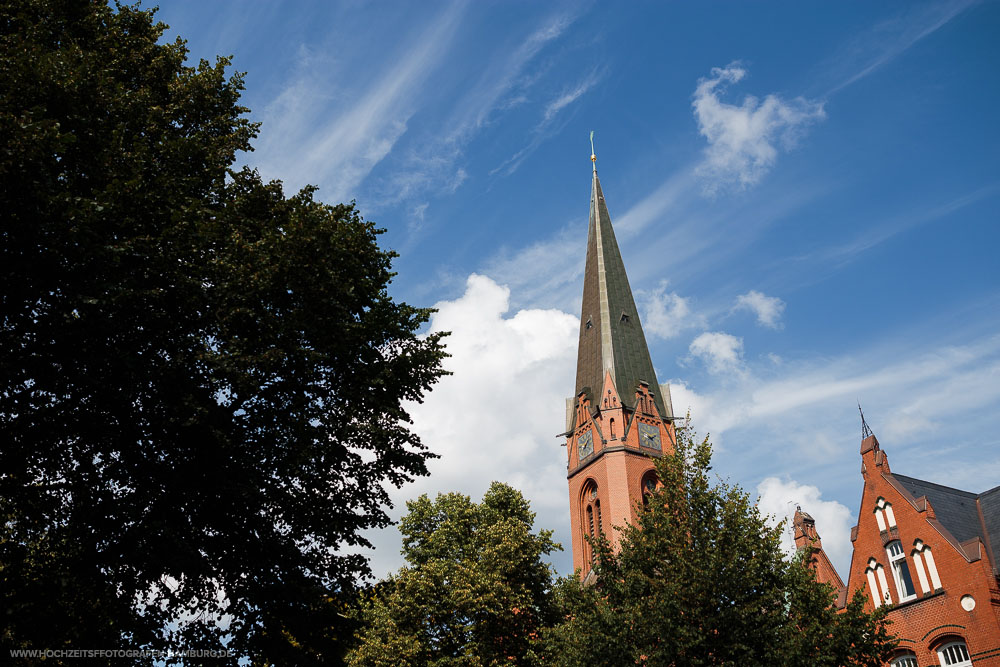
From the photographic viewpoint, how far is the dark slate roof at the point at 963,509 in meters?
28.5

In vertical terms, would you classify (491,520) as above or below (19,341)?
above

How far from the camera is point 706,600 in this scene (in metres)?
16.6

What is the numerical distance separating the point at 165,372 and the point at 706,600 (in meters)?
11.7

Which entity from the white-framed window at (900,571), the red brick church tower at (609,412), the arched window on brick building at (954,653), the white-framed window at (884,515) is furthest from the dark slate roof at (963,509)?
the red brick church tower at (609,412)

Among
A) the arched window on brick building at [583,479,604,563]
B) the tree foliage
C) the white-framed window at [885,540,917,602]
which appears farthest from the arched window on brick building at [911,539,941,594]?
the arched window on brick building at [583,479,604,563]

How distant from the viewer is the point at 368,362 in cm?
1498

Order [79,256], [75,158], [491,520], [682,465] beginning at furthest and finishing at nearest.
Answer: [491,520], [682,465], [75,158], [79,256]

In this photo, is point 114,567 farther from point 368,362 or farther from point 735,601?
point 735,601

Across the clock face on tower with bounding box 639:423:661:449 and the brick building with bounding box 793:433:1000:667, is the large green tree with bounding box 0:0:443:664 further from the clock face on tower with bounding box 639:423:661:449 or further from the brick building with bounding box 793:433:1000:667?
the clock face on tower with bounding box 639:423:661:449

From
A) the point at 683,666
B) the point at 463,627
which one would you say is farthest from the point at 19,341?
the point at 463,627

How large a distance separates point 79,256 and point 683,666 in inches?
537

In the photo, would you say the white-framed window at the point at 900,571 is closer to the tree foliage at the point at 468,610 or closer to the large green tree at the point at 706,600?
the large green tree at the point at 706,600

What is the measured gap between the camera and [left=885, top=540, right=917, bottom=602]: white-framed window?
2770 cm

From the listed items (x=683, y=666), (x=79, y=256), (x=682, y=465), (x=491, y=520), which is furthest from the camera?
(x=491, y=520)
